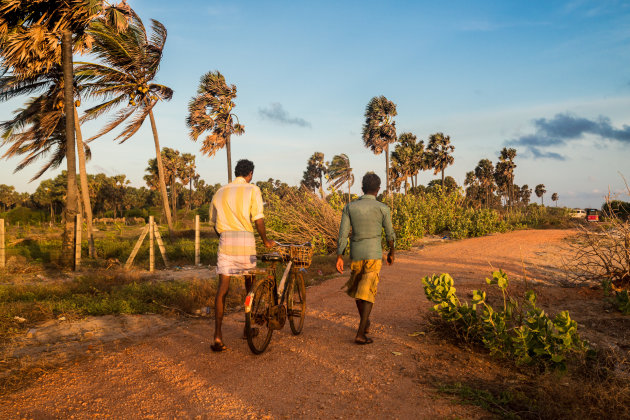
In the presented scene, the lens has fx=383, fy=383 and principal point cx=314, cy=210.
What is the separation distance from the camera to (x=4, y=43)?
37.4 ft

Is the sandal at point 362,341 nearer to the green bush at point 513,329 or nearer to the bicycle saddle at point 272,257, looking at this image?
the green bush at point 513,329

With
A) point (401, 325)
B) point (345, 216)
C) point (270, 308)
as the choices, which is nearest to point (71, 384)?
→ point (270, 308)

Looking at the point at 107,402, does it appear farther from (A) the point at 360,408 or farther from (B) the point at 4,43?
(B) the point at 4,43

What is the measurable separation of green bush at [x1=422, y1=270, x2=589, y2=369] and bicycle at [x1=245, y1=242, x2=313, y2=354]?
5.25 ft

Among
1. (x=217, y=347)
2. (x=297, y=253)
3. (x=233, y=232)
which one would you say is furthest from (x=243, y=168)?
(x=217, y=347)

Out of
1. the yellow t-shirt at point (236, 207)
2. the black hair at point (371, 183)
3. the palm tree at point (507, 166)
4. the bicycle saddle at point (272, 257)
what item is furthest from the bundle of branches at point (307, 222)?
the palm tree at point (507, 166)

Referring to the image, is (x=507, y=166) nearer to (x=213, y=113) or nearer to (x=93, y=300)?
(x=213, y=113)

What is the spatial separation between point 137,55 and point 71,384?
15827 millimetres

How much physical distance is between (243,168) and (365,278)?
1.95 m

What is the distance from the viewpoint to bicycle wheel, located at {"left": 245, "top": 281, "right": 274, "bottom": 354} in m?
4.07

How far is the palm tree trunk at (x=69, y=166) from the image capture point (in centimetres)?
1168

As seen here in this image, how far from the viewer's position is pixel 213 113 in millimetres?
29422

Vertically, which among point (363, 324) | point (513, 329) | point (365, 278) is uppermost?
point (365, 278)

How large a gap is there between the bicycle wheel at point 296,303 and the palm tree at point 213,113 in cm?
2473
